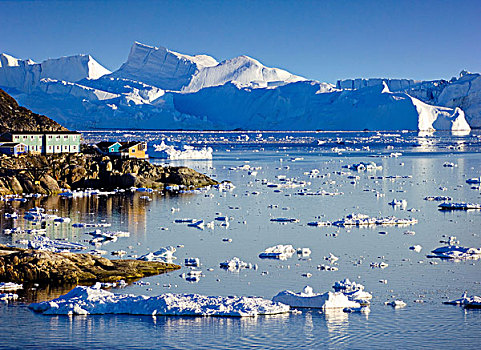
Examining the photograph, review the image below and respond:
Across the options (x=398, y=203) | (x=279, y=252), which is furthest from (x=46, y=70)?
(x=279, y=252)

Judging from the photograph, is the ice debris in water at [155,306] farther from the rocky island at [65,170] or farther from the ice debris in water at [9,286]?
the rocky island at [65,170]

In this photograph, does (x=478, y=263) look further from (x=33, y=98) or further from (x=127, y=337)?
(x=33, y=98)

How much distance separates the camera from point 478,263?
15.1 metres

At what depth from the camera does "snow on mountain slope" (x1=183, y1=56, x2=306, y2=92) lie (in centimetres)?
10919

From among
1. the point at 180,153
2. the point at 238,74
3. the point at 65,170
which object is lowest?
the point at 65,170

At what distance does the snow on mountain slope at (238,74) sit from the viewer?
358 feet

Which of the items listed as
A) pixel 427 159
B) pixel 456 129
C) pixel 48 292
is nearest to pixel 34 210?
pixel 48 292

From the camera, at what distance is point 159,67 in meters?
113

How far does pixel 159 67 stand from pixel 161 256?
99414 mm

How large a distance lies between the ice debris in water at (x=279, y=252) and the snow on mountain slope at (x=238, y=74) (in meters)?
89.6

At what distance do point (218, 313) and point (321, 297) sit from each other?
1657mm

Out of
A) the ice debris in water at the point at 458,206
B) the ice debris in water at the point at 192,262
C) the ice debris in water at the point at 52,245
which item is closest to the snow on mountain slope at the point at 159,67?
the ice debris in water at the point at 458,206

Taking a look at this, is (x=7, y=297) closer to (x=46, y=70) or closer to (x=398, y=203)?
(x=398, y=203)

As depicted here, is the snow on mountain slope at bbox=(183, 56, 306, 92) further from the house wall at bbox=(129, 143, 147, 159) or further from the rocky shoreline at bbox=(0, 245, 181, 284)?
the rocky shoreline at bbox=(0, 245, 181, 284)
